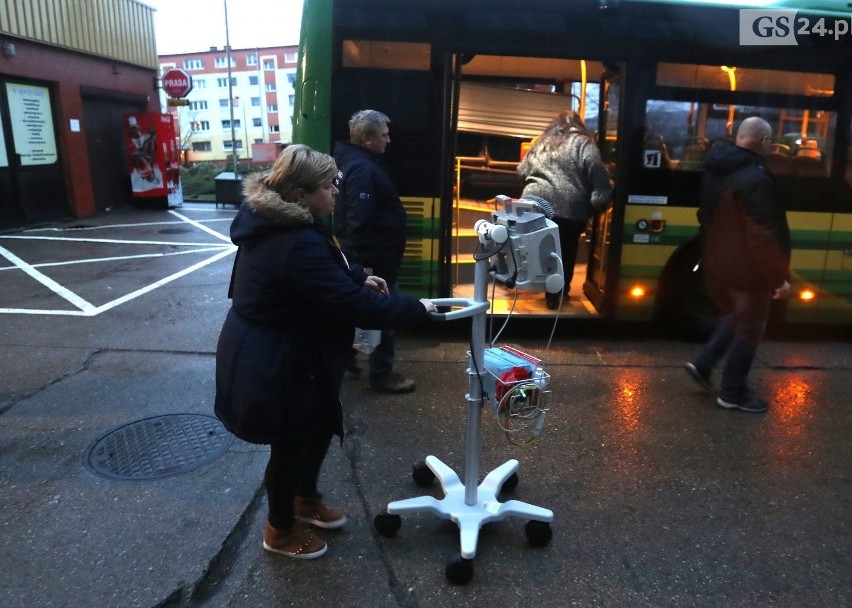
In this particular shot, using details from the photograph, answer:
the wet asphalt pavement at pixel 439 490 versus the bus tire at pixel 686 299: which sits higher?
the bus tire at pixel 686 299

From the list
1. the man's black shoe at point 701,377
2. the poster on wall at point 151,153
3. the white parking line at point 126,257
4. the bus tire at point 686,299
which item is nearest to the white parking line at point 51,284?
the white parking line at point 126,257

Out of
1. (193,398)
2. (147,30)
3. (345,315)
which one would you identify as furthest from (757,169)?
(147,30)

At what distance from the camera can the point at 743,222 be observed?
4.26 metres

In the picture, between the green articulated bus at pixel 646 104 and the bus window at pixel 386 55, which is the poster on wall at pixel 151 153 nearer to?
the green articulated bus at pixel 646 104

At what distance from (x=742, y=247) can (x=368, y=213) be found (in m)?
2.40

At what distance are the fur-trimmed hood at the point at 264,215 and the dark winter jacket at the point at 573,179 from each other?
150 inches

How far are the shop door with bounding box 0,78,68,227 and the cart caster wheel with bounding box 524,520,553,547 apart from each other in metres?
12.7

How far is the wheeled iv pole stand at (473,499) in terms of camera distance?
109 inches

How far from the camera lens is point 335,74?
5.36 metres

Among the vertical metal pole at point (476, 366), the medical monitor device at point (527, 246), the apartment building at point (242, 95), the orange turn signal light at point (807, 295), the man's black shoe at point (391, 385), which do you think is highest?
the apartment building at point (242, 95)

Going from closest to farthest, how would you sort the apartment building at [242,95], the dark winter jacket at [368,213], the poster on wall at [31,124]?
the dark winter jacket at [368,213], the poster on wall at [31,124], the apartment building at [242,95]

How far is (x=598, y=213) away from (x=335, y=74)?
272 centimetres

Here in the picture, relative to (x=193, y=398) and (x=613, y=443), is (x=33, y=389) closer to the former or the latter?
(x=193, y=398)

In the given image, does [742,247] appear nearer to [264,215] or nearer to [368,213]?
[368,213]
